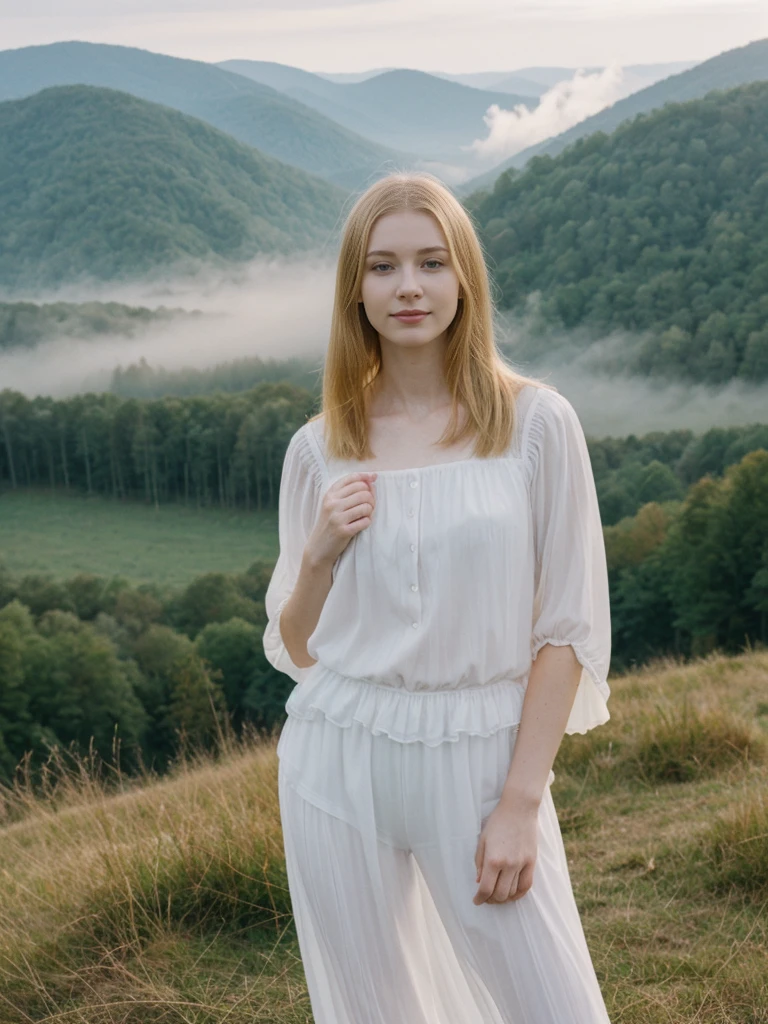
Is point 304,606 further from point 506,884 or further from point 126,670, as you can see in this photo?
point 126,670

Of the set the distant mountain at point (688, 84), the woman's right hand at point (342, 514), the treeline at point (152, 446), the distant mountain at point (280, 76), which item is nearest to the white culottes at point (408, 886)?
the woman's right hand at point (342, 514)

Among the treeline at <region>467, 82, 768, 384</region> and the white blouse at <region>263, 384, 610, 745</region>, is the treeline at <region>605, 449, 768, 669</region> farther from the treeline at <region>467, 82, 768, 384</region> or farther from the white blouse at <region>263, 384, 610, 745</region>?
the treeline at <region>467, 82, 768, 384</region>

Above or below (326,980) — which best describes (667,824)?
below

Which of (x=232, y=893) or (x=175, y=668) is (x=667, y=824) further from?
(x=175, y=668)

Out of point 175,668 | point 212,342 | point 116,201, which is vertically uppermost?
point 116,201

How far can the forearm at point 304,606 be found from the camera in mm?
1687

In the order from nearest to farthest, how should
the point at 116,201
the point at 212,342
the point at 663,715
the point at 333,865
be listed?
the point at 333,865 < the point at 663,715 < the point at 212,342 < the point at 116,201

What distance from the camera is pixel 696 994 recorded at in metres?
2.45

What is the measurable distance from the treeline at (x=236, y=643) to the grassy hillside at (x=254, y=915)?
2491cm

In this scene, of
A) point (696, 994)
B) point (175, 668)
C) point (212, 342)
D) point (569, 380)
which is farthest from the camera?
point (212, 342)

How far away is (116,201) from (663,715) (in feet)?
394

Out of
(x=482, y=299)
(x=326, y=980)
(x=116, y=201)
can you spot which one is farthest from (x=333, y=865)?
(x=116, y=201)

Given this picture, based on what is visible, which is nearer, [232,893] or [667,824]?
[232,893]

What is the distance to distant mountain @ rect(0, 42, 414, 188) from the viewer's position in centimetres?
15738
